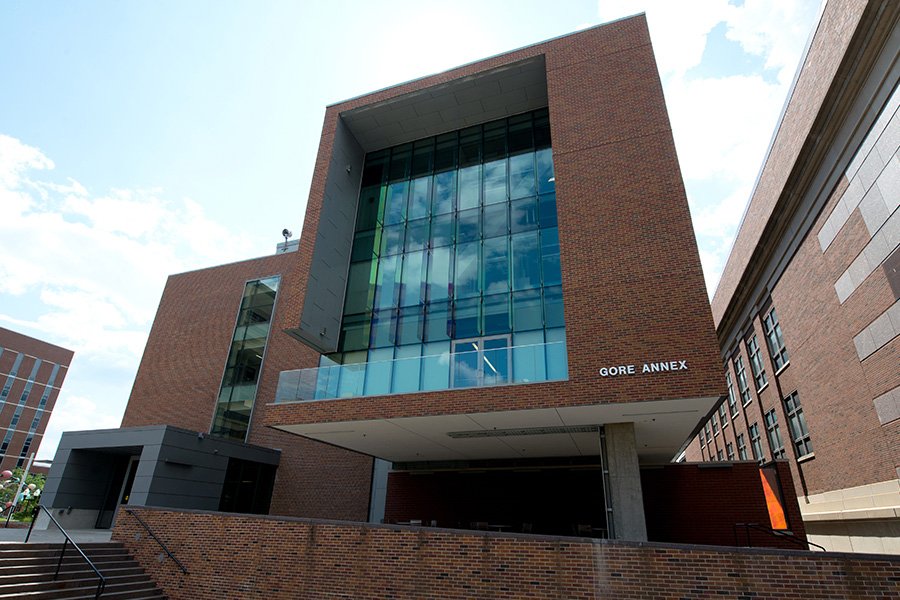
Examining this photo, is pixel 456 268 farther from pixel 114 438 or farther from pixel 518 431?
pixel 114 438

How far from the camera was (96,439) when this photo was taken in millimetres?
19203

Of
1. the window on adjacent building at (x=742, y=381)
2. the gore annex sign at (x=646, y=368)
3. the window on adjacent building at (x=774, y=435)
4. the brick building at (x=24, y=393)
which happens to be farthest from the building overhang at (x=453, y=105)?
the brick building at (x=24, y=393)

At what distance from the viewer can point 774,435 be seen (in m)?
29.2

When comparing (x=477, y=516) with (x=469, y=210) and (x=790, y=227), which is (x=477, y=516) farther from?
(x=790, y=227)

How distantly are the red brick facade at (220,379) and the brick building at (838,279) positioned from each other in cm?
1548

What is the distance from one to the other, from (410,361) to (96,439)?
45.7 ft

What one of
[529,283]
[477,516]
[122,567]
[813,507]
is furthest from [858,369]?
[122,567]

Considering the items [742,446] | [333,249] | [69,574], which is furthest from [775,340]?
[69,574]

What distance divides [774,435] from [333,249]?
27565mm

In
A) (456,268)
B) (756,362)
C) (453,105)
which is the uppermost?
(453,105)

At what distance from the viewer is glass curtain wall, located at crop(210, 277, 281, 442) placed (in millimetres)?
26062

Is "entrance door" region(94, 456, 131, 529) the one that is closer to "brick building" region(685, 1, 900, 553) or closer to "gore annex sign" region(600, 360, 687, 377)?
"gore annex sign" region(600, 360, 687, 377)

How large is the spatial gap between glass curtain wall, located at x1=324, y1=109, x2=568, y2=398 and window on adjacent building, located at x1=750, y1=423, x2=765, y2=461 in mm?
24632

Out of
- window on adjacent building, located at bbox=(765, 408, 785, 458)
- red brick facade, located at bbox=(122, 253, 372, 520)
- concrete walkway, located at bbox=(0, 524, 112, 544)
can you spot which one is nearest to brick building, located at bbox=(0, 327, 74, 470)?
red brick facade, located at bbox=(122, 253, 372, 520)
